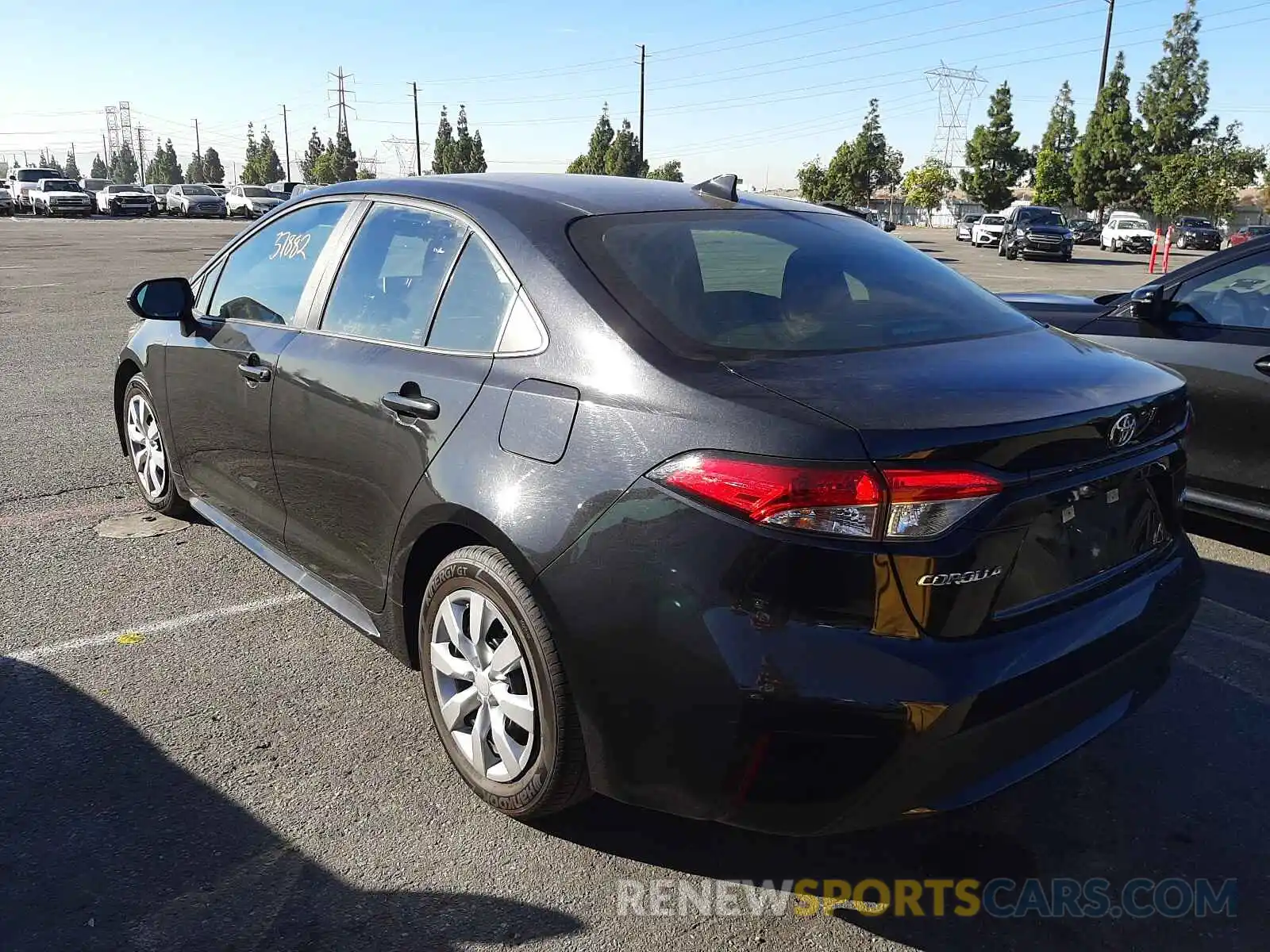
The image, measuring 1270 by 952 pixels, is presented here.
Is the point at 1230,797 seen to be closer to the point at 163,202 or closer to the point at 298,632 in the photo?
the point at 298,632

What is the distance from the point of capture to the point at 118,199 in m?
51.9

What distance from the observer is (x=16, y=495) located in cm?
528

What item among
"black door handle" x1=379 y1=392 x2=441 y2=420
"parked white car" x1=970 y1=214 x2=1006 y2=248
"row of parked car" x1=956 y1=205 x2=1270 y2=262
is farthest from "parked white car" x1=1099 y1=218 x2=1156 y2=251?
"black door handle" x1=379 y1=392 x2=441 y2=420

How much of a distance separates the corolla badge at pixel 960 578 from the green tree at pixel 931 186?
89906mm

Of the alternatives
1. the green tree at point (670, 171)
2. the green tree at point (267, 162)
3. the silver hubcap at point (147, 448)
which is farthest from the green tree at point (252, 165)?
the silver hubcap at point (147, 448)

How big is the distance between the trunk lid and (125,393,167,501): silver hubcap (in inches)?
139

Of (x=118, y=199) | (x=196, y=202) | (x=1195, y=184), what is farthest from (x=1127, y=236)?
(x=118, y=199)

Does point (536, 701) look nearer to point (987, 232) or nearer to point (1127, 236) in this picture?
point (987, 232)

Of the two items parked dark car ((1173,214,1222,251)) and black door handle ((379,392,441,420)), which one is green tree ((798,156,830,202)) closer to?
parked dark car ((1173,214,1222,251))

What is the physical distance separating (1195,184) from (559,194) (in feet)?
227

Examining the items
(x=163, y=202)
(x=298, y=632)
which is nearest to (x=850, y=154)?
(x=163, y=202)

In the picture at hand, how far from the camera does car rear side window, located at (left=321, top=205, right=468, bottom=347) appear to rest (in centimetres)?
305

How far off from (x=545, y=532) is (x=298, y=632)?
73.0 inches

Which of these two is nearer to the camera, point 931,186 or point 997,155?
point 997,155
